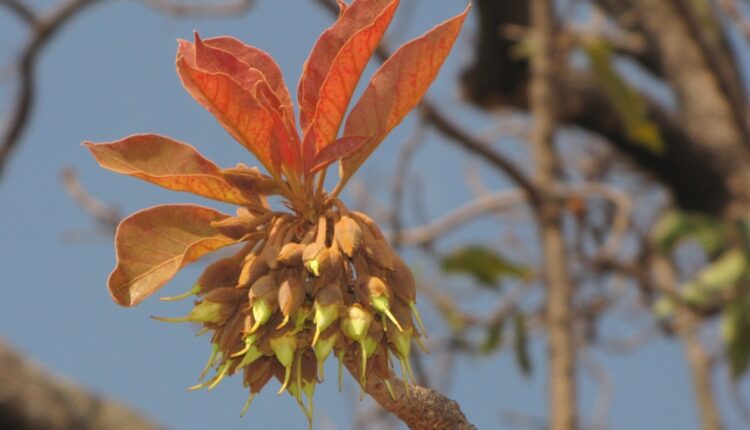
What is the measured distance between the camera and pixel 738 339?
9.40ft

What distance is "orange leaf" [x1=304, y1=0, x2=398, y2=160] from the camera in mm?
710

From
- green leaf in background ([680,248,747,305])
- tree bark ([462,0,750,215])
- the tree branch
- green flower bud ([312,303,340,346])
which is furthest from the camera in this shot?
tree bark ([462,0,750,215])

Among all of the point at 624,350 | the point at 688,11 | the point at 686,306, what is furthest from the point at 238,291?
the point at 624,350

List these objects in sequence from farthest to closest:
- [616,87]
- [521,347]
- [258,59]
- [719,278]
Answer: [719,278] < [521,347] < [616,87] < [258,59]

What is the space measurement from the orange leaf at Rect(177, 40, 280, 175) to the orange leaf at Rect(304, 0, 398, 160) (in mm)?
36

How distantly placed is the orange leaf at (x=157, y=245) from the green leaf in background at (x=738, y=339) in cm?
239

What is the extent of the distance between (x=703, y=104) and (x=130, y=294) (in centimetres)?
375

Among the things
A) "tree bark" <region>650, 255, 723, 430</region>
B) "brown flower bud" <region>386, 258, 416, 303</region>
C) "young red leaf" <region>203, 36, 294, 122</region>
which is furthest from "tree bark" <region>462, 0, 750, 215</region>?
"brown flower bud" <region>386, 258, 416, 303</region>

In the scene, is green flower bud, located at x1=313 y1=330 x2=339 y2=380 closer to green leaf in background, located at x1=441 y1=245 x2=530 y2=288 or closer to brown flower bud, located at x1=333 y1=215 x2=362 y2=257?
brown flower bud, located at x1=333 y1=215 x2=362 y2=257

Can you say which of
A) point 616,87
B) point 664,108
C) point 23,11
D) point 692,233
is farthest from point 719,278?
point 23,11

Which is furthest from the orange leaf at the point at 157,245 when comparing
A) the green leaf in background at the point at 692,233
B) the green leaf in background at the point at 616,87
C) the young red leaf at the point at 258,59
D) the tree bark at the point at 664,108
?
the tree bark at the point at 664,108

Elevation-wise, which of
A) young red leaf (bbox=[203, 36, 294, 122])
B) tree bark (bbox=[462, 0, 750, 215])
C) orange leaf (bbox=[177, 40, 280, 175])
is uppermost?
tree bark (bbox=[462, 0, 750, 215])

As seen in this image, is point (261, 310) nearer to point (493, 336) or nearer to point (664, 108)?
point (493, 336)

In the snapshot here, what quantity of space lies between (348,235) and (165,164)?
159mm
